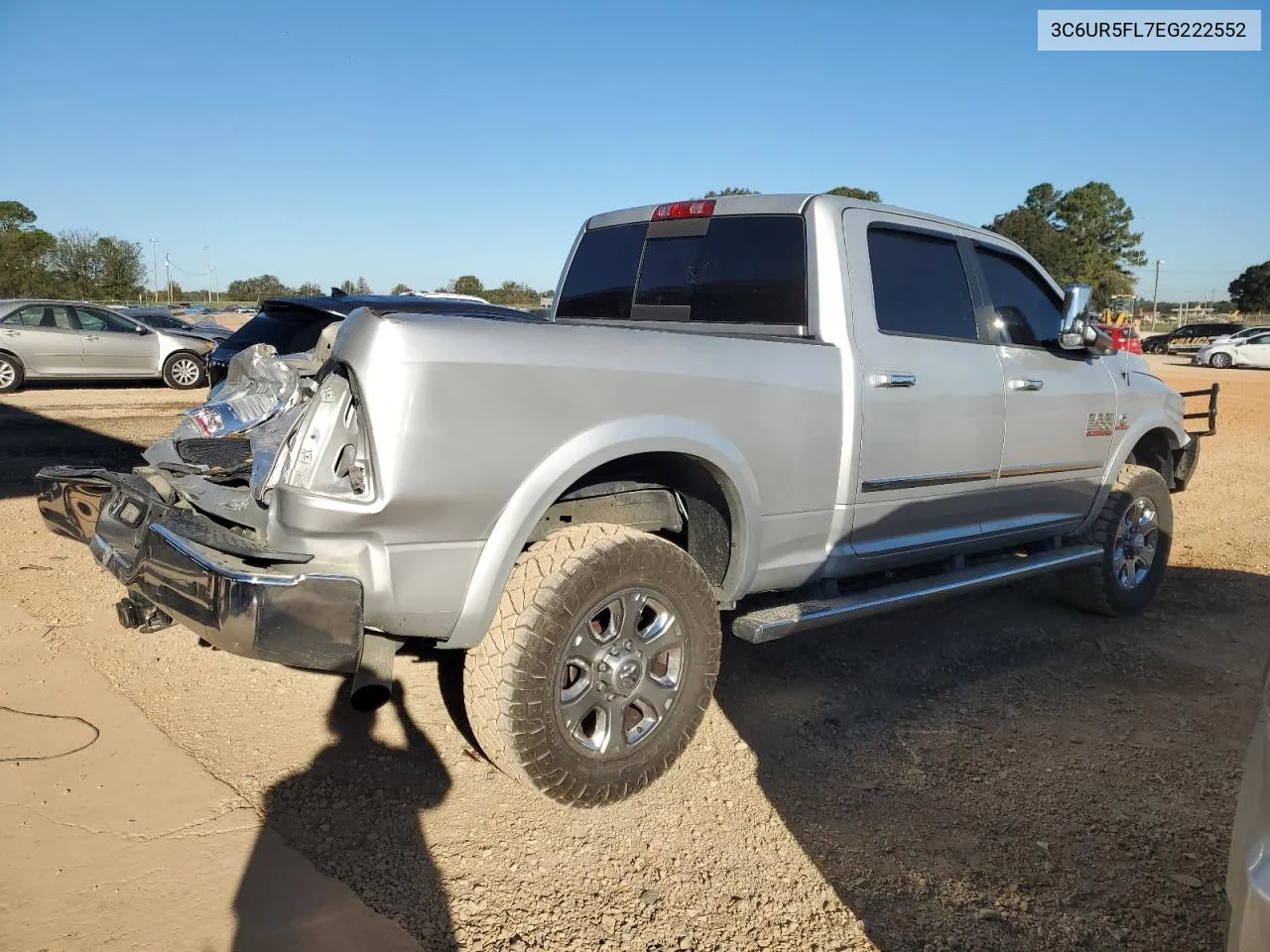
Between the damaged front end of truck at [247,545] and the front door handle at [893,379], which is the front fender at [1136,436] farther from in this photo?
the damaged front end of truck at [247,545]

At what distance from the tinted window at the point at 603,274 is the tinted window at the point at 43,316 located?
13.3 metres

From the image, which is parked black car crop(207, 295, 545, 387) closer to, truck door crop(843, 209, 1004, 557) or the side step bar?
truck door crop(843, 209, 1004, 557)

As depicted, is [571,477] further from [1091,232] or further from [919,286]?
[1091,232]

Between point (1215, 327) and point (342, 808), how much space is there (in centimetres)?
4368

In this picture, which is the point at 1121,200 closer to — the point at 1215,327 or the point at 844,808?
the point at 1215,327

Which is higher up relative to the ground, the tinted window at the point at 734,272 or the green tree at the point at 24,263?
the green tree at the point at 24,263

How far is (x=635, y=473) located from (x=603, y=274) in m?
1.70

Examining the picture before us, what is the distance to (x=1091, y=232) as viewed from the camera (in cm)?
6450

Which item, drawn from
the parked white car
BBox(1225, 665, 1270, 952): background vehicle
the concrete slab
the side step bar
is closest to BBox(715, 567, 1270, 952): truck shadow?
the side step bar

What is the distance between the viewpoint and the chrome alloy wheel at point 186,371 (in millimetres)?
16125

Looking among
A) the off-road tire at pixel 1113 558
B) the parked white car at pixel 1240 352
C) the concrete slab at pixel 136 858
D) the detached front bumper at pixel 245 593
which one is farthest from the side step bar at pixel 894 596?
the parked white car at pixel 1240 352

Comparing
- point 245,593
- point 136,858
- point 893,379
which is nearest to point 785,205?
point 893,379

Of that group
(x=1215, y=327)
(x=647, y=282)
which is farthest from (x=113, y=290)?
(x=647, y=282)

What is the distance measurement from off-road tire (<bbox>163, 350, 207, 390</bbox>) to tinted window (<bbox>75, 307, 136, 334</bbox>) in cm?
74
